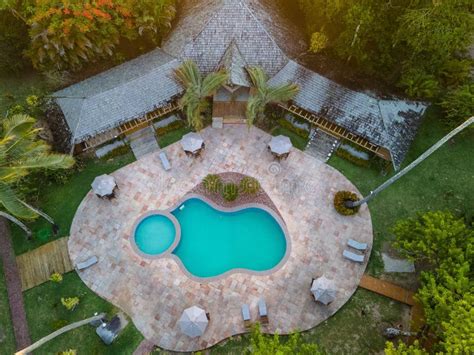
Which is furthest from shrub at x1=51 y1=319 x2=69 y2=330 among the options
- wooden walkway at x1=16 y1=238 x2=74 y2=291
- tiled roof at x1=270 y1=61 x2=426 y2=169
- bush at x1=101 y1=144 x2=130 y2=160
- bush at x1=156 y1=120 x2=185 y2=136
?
tiled roof at x1=270 y1=61 x2=426 y2=169

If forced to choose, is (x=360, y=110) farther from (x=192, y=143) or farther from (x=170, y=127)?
(x=170, y=127)

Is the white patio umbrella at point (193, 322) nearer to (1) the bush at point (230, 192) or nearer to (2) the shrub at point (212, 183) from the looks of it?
(1) the bush at point (230, 192)

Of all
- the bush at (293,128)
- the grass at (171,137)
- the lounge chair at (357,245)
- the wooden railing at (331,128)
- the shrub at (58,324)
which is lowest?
the shrub at (58,324)

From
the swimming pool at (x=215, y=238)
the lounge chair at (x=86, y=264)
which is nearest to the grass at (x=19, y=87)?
the lounge chair at (x=86, y=264)

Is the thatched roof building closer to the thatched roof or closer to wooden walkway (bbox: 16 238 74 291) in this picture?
the thatched roof

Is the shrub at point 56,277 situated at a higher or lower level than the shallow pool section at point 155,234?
lower

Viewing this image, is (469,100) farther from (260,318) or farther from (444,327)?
(260,318)

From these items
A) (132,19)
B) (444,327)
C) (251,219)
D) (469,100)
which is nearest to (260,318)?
(251,219)
